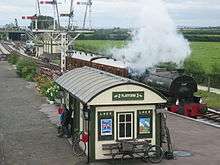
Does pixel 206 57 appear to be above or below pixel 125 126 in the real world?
below

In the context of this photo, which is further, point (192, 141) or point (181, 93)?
point (181, 93)

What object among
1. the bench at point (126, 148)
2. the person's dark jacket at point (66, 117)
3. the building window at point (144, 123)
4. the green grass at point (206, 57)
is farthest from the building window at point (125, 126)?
the green grass at point (206, 57)

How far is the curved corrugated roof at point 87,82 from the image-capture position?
15.5 meters

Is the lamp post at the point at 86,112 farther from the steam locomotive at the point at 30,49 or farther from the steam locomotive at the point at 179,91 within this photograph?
the steam locomotive at the point at 30,49

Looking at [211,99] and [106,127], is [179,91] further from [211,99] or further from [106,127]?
[106,127]

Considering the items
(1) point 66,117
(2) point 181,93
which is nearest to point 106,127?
(1) point 66,117

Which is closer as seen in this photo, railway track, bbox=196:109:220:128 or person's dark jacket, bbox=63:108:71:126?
person's dark jacket, bbox=63:108:71:126

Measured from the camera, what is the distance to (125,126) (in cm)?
1557

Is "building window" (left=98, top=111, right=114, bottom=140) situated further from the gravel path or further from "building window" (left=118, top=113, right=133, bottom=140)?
the gravel path

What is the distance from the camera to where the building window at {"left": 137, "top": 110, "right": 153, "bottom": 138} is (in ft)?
51.5

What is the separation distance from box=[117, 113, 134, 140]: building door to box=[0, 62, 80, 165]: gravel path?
180 cm

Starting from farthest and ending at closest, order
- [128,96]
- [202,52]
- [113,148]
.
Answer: [202,52] → [128,96] → [113,148]

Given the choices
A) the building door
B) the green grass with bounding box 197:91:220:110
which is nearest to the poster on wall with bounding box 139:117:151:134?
the building door

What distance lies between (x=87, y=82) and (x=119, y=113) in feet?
8.22
